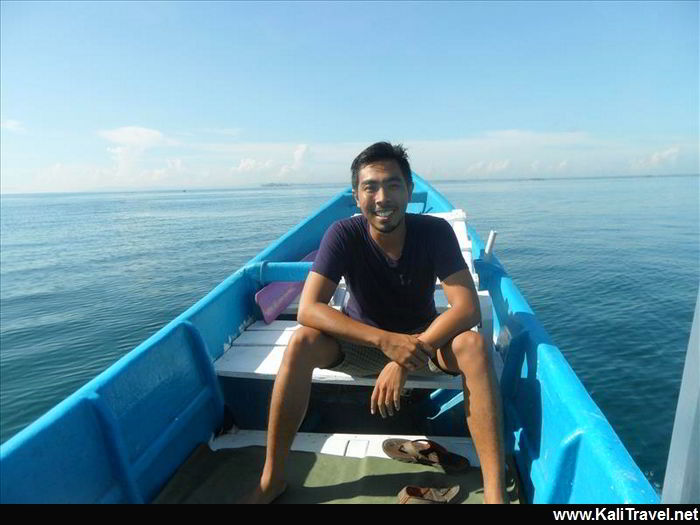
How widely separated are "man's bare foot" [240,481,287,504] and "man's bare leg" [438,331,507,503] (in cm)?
101

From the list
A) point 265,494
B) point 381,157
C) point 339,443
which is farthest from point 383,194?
point 265,494

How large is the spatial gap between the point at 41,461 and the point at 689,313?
1059cm

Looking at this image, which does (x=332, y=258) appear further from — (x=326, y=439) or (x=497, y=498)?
(x=497, y=498)

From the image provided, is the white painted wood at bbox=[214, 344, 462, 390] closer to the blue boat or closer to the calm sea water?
the blue boat

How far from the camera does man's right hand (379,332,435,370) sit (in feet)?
7.04

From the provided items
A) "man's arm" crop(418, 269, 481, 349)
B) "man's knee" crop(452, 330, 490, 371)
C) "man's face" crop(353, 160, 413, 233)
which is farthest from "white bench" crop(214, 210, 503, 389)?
"man's face" crop(353, 160, 413, 233)

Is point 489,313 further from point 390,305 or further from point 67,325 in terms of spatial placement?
point 67,325

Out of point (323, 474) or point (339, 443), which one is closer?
point (323, 474)

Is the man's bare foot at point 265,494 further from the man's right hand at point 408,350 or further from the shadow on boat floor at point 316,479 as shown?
the man's right hand at point 408,350

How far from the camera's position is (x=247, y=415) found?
301cm

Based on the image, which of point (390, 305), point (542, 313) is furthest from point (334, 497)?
point (542, 313)

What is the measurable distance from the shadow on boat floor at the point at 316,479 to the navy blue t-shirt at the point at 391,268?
31.7 inches
